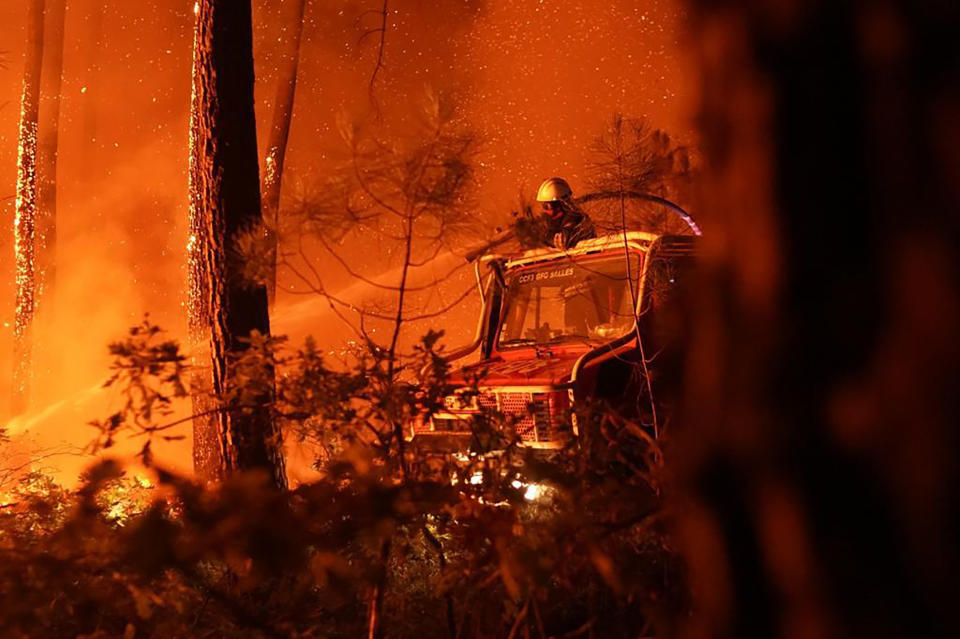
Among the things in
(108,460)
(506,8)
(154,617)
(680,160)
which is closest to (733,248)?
(108,460)

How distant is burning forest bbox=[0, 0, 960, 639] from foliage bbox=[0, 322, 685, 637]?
→ 0.05 feet

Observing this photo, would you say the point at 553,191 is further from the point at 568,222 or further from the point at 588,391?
the point at 588,391

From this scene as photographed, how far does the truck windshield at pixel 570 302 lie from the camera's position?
7523 mm

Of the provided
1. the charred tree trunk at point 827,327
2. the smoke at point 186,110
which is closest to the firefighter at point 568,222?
the charred tree trunk at point 827,327

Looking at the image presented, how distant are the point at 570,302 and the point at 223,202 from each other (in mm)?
2972

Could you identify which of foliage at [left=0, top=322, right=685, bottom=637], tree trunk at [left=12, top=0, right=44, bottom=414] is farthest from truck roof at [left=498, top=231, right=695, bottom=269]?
tree trunk at [left=12, top=0, right=44, bottom=414]

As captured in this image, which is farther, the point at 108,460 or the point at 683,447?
the point at 108,460

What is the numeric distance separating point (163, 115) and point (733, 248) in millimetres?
38301

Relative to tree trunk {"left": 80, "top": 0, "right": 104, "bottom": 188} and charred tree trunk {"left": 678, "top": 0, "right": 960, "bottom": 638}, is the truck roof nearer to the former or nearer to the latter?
charred tree trunk {"left": 678, "top": 0, "right": 960, "bottom": 638}

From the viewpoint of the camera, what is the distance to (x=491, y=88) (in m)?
27.9

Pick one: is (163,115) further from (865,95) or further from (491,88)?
(865,95)

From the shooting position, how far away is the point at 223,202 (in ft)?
22.0

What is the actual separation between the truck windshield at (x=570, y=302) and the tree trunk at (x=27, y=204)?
1545 cm

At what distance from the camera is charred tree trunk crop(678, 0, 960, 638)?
51.9 inches
